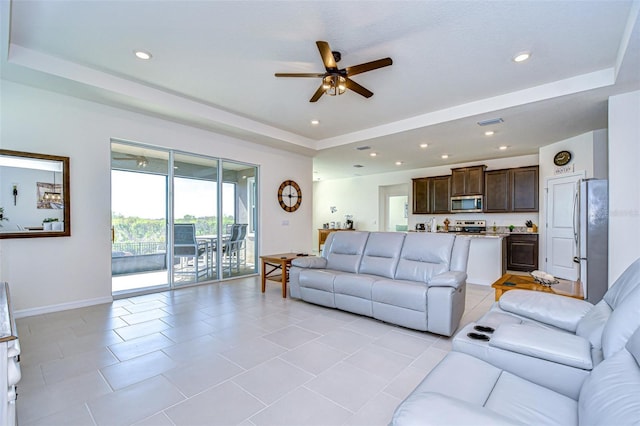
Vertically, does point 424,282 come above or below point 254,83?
below

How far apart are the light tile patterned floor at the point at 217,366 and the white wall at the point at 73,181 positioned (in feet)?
1.17

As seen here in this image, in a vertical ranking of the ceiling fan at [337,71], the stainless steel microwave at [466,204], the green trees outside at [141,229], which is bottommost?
the green trees outside at [141,229]

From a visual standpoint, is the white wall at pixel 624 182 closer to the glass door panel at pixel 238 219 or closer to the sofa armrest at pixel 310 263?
the sofa armrest at pixel 310 263

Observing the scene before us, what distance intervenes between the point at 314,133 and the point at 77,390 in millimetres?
5104

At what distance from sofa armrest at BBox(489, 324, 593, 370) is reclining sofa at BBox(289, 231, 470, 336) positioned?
131cm

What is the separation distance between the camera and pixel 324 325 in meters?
3.30

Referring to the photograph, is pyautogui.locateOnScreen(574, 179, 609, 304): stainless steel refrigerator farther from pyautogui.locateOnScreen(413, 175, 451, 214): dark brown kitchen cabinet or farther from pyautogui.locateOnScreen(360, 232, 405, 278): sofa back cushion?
pyautogui.locateOnScreen(413, 175, 451, 214): dark brown kitchen cabinet

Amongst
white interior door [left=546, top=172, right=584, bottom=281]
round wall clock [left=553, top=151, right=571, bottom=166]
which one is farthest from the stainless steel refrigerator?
round wall clock [left=553, top=151, right=571, bottom=166]

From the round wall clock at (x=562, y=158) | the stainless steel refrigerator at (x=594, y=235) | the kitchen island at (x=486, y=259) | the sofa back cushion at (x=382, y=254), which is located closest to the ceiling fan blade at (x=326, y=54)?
the sofa back cushion at (x=382, y=254)

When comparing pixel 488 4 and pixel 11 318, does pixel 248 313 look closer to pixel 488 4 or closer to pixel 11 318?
pixel 11 318

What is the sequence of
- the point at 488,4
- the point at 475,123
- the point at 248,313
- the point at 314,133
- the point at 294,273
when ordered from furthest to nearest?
the point at 314,133 < the point at 475,123 < the point at 294,273 < the point at 248,313 < the point at 488,4

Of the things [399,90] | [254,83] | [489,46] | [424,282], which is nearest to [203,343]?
[424,282]

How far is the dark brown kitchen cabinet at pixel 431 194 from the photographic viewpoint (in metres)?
7.79

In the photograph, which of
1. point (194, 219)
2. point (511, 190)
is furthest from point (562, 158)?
point (194, 219)
